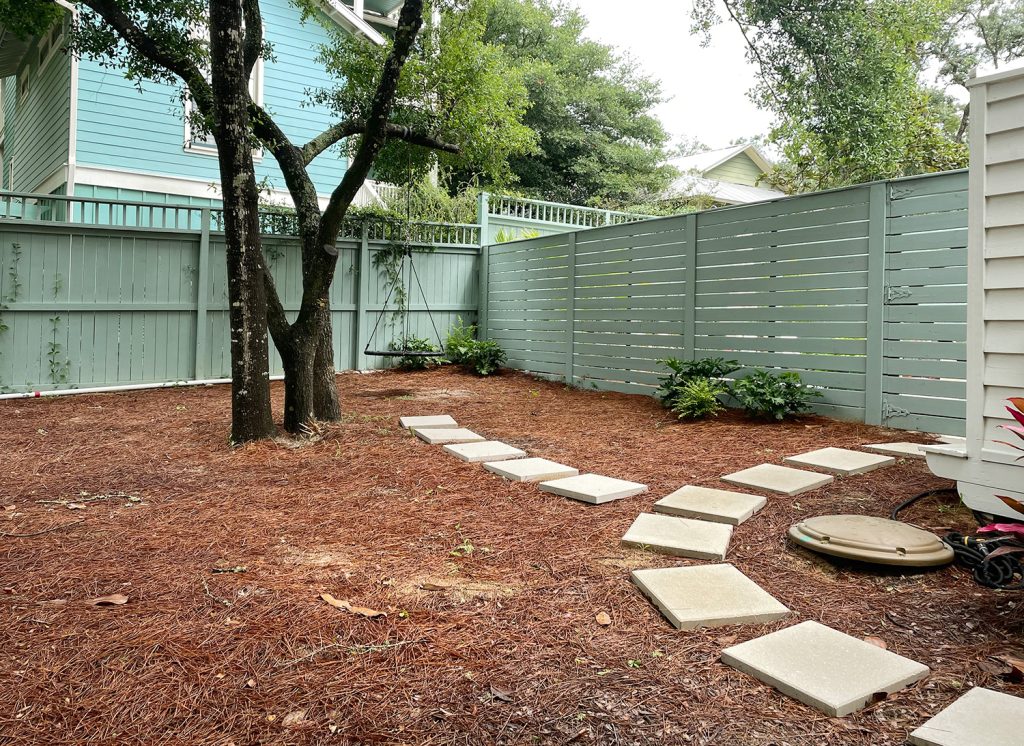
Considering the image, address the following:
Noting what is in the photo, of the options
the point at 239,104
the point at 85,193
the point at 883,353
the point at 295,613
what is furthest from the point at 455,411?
the point at 85,193

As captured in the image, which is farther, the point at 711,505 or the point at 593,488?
the point at 593,488

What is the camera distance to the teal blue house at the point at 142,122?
8172 mm

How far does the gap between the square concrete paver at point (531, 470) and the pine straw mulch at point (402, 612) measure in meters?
0.12

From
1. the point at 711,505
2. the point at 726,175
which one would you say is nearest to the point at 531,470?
the point at 711,505

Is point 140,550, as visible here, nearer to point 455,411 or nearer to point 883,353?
point 455,411

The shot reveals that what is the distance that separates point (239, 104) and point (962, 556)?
4.40 meters

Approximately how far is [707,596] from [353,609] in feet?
3.52

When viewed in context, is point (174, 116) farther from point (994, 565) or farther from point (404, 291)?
point (994, 565)

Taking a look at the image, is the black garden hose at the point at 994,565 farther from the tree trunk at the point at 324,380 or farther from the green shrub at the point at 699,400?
the tree trunk at the point at 324,380

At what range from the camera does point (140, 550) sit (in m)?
2.35

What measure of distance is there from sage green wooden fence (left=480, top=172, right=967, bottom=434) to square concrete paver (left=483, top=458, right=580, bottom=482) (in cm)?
245

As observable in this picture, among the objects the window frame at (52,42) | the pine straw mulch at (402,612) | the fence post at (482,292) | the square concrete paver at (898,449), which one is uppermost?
the window frame at (52,42)

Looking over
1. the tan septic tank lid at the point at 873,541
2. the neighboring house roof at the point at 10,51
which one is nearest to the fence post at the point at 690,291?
the tan septic tank lid at the point at 873,541

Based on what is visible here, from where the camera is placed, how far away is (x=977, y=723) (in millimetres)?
1320
